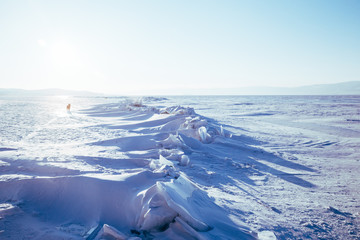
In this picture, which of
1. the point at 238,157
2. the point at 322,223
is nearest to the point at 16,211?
the point at 322,223

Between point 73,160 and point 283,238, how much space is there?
1.90 meters

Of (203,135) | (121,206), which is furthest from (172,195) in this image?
(203,135)

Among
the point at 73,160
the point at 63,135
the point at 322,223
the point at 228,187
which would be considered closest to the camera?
the point at 322,223

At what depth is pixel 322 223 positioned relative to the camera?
55.8 inches

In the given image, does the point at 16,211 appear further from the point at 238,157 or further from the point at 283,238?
the point at 238,157

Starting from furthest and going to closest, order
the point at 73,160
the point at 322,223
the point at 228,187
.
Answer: the point at 73,160
the point at 228,187
the point at 322,223

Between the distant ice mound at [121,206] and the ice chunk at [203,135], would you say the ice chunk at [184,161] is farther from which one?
the ice chunk at [203,135]

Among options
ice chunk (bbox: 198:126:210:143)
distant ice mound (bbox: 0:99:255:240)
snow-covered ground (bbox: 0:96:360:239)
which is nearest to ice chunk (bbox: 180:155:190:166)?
snow-covered ground (bbox: 0:96:360:239)

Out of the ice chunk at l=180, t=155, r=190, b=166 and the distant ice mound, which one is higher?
the distant ice mound

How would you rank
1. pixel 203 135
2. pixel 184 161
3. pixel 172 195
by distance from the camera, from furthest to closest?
pixel 203 135 → pixel 184 161 → pixel 172 195

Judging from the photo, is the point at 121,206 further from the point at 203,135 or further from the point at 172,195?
the point at 203,135

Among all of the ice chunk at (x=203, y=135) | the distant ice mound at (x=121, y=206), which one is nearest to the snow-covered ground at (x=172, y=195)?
the distant ice mound at (x=121, y=206)

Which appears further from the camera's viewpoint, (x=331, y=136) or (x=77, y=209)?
(x=331, y=136)

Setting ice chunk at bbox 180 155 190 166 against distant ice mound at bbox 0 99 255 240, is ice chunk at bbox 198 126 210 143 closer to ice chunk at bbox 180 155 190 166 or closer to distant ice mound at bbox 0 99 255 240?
ice chunk at bbox 180 155 190 166
